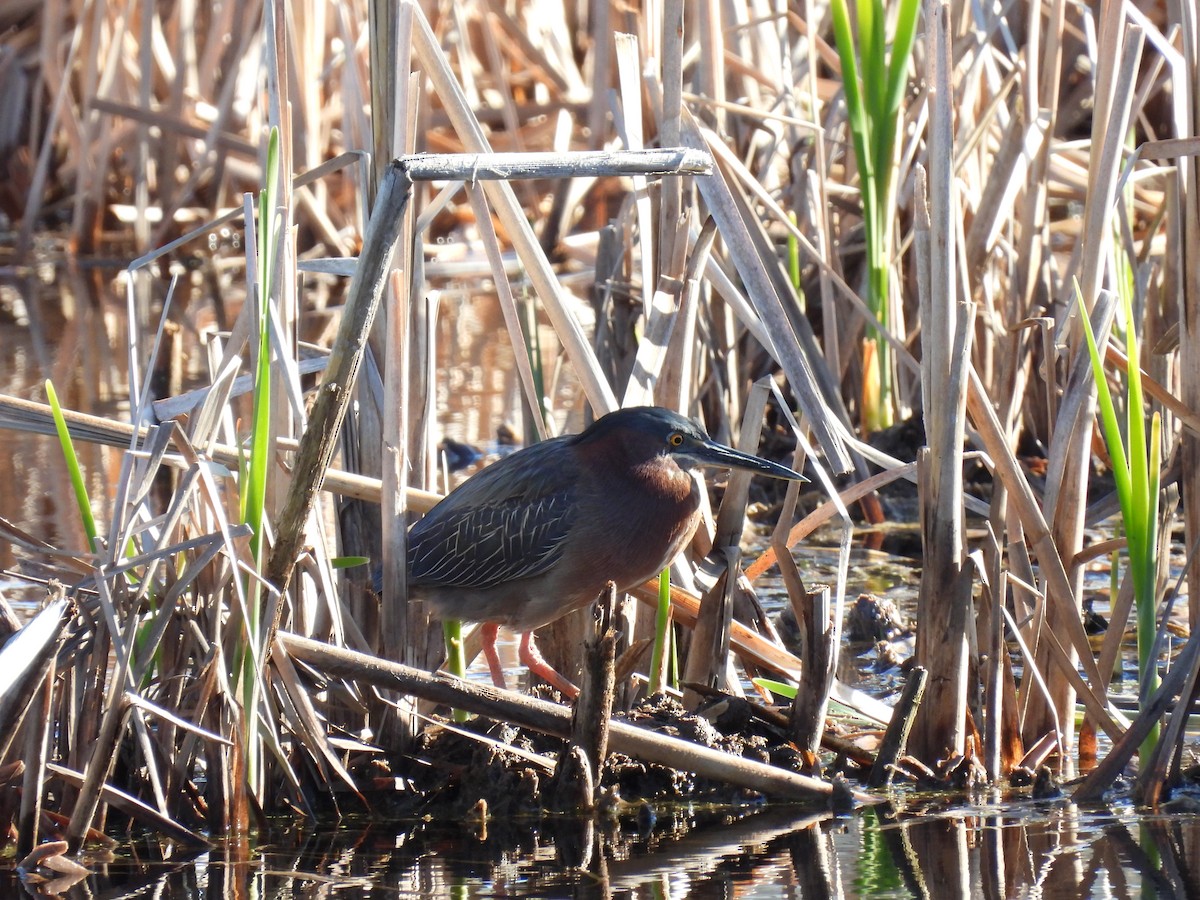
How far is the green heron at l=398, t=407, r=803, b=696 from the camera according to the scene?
168 inches

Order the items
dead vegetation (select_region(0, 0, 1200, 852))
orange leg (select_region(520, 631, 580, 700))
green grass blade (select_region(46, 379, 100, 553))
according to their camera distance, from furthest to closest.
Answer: orange leg (select_region(520, 631, 580, 700)), dead vegetation (select_region(0, 0, 1200, 852)), green grass blade (select_region(46, 379, 100, 553))

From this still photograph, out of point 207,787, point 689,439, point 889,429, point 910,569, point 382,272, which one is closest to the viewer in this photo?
point 382,272

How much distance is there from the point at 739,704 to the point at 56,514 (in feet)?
12.5

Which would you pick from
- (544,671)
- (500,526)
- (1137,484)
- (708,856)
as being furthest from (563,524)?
(1137,484)

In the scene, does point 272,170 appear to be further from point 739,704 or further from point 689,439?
point 739,704

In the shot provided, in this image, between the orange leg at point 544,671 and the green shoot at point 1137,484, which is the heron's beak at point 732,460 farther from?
the green shoot at point 1137,484

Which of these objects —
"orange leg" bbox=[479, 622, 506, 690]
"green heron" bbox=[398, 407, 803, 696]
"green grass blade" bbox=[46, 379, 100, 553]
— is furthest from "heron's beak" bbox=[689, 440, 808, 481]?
"green grass blade" bbox=[46, 379, 100, 553]

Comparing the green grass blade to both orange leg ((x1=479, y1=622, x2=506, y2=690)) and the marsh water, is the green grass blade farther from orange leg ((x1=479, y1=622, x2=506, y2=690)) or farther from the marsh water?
orange leg ((x1=479, y1=622, x2=506, y2=690))

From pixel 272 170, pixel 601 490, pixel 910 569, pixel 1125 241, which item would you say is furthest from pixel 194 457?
pixel 910 569

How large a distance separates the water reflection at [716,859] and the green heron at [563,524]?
769 mm

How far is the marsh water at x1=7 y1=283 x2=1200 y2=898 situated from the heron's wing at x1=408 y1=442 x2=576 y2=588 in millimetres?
841

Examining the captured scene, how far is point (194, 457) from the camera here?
3516 mm

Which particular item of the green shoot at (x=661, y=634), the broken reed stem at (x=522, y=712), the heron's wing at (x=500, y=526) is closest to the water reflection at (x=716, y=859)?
the broken reed stem at (x=522, y=712)

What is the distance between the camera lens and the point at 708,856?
140 inches
